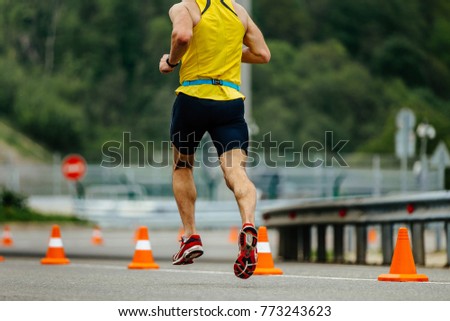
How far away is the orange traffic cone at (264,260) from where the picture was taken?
37.3ft

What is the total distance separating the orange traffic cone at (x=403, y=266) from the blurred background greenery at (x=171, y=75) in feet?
237

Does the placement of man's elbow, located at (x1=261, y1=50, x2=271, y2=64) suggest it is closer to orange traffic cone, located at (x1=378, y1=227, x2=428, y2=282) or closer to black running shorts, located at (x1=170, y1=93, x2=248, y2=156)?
black running shorts, located at (x1=170, y1=93, x2=248, y2=156)

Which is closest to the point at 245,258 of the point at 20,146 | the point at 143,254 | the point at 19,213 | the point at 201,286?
the point at 201,286

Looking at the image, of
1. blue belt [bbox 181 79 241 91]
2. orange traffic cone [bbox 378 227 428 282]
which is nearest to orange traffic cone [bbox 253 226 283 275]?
orange traffic cone [bbox 378 227 428 282]

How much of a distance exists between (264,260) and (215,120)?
2089 millimetres

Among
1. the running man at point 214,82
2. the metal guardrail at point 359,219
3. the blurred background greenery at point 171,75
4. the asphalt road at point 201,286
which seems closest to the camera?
the asphalt road at point 201,286

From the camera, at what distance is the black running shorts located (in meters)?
9.86

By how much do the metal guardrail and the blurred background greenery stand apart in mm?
65367

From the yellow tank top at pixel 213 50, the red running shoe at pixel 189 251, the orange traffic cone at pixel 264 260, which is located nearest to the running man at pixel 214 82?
the yellow tank top at pixel 213 50

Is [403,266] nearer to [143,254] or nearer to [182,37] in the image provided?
[182,37]

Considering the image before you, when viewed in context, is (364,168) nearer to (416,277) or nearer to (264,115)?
(264,115)

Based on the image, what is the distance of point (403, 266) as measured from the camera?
10.1 m

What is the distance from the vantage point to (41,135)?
8481 cm

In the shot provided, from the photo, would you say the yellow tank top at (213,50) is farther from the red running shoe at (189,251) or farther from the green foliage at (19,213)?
the green foliage at (19,213)
